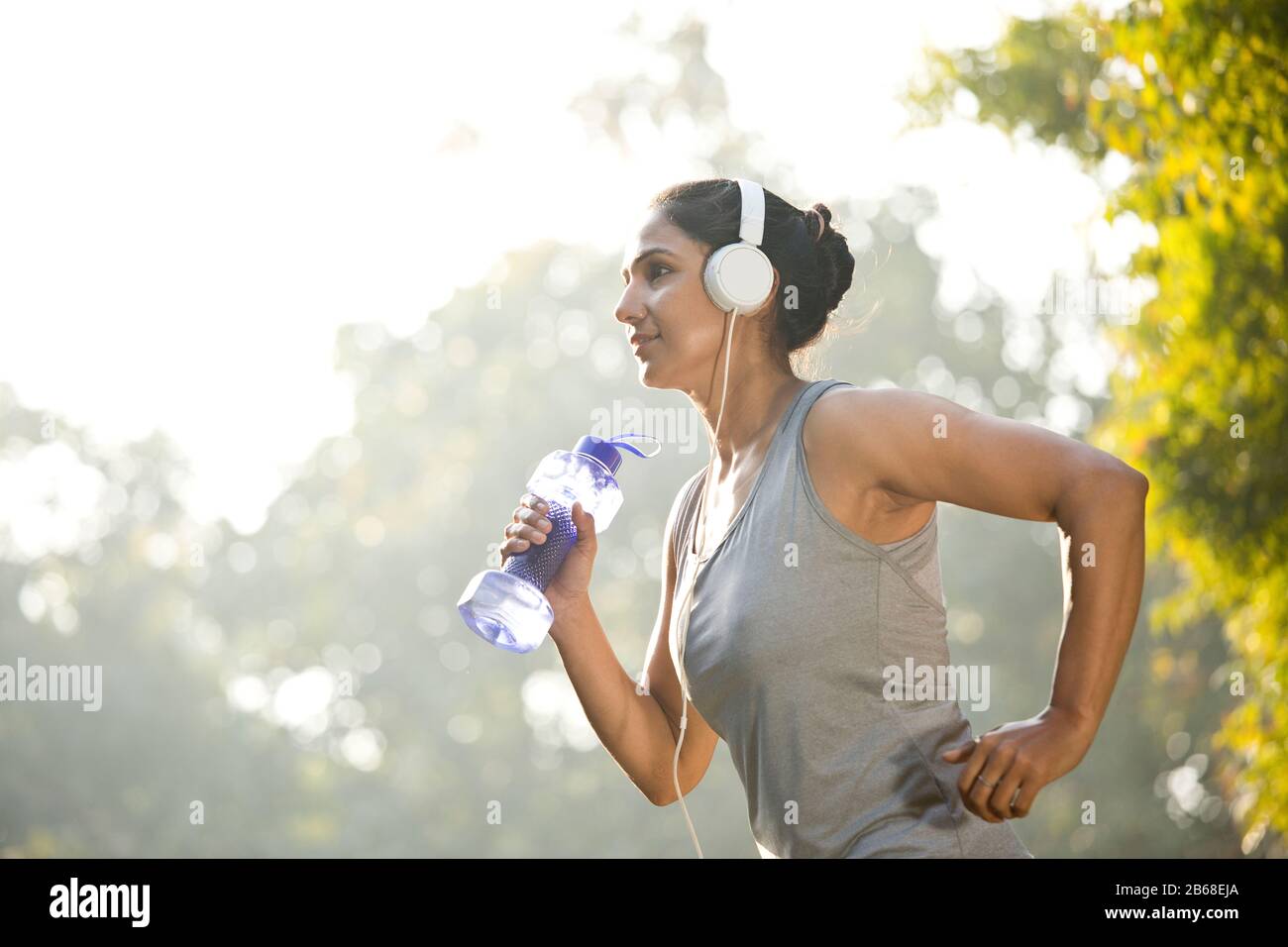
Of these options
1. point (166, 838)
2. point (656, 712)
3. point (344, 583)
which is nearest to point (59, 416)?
point (344, 583)

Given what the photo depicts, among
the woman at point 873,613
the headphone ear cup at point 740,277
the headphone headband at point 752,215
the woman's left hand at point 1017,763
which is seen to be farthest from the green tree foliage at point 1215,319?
the woman's left hand at point 1017,763

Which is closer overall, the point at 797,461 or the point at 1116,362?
the point at 797,461

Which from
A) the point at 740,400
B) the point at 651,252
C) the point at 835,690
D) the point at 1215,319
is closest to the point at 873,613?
the point at 835,690

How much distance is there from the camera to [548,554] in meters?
2.27

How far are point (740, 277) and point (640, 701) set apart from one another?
0.75 m

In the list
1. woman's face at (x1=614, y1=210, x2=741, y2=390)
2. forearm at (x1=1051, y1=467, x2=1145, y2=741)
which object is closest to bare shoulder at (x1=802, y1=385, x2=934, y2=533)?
forearm at (x1=1051, y1=467, x2=1145, y2=741)

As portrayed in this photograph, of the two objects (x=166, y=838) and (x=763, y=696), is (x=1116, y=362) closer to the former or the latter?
(x=763, y=696)

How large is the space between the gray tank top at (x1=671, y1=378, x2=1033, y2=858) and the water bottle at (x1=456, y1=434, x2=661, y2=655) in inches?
15.2

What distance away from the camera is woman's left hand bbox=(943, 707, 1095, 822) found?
5.58 ft

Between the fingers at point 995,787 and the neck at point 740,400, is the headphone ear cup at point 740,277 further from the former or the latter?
the fingers at point 995,787

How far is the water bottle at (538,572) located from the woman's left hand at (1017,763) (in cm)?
76

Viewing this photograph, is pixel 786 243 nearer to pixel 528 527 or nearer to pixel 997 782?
pixel 528 527

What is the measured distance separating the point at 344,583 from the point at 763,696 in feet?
69.4
